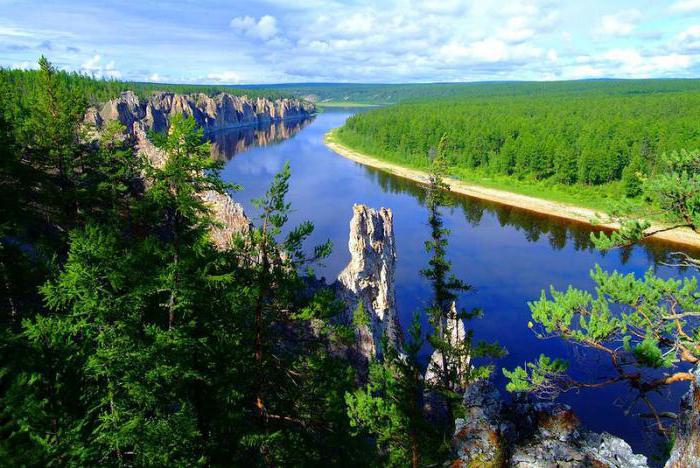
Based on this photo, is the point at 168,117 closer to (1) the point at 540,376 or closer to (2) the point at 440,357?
(2) the point at 440,357

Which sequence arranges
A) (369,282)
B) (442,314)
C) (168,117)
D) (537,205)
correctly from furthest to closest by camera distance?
(168,117) → (537,205) → (369,282) → (442,314)

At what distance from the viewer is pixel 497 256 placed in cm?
5184

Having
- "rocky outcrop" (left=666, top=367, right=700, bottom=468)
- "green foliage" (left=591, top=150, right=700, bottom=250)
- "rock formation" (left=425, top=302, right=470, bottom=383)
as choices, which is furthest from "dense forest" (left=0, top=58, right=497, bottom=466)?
"rocky outcrop" (left=666, top=367, right=700, bottom=468)

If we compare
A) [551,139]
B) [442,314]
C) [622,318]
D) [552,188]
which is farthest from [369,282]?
[551,139]

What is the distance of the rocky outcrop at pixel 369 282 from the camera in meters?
25.2

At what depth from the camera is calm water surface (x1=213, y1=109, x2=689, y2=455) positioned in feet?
93.5

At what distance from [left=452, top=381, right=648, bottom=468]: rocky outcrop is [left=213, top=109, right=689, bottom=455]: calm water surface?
113cm

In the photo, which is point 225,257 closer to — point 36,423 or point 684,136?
point 36,423

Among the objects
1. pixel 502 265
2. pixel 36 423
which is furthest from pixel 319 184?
pixel 36 423

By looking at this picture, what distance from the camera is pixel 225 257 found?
1187cm

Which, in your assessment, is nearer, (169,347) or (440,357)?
(169,347)

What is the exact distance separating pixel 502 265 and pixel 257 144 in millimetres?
108227

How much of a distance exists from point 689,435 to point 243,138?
161 m

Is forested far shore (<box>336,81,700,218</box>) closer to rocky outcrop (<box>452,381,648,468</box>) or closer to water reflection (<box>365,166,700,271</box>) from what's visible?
water reflection (<box>365,166,700,271</box>)
